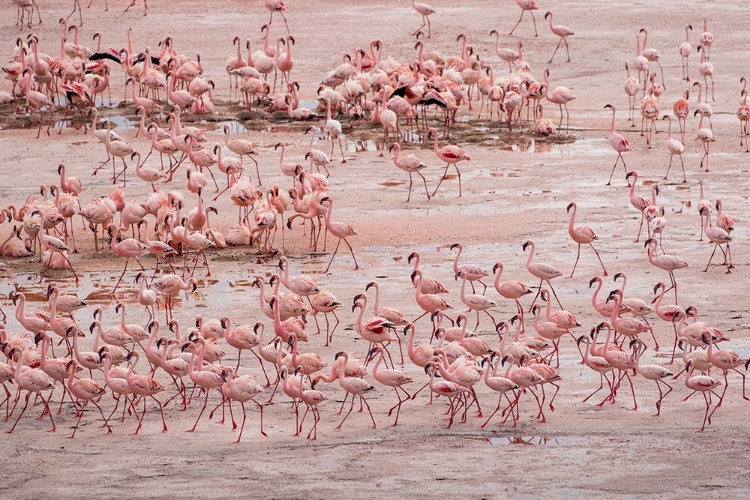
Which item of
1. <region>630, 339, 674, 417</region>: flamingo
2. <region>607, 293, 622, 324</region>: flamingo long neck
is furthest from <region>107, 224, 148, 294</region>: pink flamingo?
<region>630, 339, 674, 417</region>: flamingo

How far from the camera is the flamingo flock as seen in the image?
464 inches

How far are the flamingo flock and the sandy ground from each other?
0.11 m

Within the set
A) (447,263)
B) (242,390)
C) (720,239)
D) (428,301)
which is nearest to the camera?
(242,390)

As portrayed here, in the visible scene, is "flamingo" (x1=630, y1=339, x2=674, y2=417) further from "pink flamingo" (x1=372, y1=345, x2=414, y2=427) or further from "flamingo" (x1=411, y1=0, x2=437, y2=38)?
"flamingo" (x1=411, y1=0, x2=437, y2=38)

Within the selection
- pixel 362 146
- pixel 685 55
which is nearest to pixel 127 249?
pixel 362 146

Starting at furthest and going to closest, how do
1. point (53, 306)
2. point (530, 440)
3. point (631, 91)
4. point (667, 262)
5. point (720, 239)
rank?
point (631, 91) < point (720, 239) < point (667, 262) < point (53, 306) < point (530, 440)

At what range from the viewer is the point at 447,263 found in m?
16.3

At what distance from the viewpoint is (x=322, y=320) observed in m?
14.6

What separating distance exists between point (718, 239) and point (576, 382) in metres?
3.96

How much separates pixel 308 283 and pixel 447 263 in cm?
280

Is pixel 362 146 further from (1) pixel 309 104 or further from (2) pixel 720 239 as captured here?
(2) pixel 720 239

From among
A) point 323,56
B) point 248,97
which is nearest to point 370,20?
point 323,56

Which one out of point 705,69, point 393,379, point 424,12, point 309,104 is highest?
point 424,12

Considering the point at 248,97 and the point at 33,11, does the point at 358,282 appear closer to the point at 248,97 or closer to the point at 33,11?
the point at 248,97
